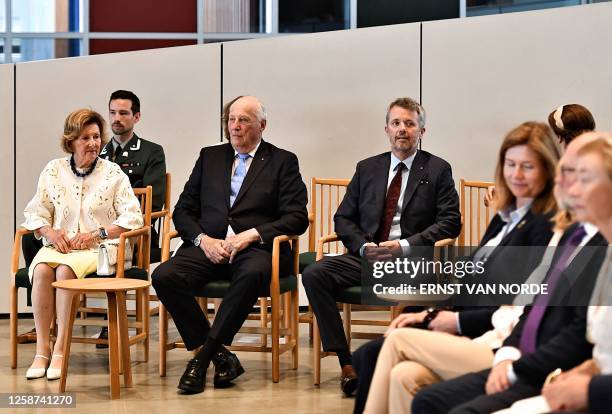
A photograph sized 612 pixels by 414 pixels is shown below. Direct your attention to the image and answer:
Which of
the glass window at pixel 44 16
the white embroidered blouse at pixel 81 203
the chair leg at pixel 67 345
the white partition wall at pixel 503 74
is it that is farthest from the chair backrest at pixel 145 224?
the glass window at pixel 44 16

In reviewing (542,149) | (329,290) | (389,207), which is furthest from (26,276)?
(542,149)

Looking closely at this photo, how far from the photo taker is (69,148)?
527 cm

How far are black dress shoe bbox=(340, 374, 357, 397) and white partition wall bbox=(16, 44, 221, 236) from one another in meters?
2.53

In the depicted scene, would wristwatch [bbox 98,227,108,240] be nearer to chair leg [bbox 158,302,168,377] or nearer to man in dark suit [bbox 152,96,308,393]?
man in dark suit [bbox 152,96,308,393]

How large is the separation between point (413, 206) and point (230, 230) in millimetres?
935

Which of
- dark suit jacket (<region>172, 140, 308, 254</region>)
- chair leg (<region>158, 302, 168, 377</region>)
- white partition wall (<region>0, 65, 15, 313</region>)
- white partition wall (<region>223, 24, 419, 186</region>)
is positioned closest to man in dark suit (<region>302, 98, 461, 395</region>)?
dark suit jacket (<region>172, 140, 308, 254</region>)

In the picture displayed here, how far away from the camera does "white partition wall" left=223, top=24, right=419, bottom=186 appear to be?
6590mm

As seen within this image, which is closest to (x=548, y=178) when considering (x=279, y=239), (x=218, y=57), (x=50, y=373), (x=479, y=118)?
(x=279, y=239)

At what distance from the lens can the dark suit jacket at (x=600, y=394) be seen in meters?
2.46

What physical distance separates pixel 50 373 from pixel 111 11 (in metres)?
4.24

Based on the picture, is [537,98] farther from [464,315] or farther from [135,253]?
[464,315]

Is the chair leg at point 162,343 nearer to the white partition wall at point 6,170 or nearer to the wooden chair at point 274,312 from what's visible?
the wooden chair at point 274,312

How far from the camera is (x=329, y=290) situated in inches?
187

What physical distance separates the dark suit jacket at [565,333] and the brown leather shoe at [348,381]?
71.0 inches
